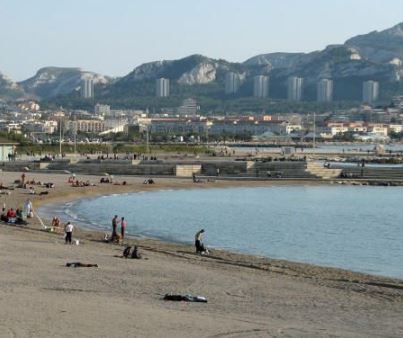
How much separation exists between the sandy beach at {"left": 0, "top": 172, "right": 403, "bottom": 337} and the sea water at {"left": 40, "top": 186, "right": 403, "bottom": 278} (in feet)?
8.99

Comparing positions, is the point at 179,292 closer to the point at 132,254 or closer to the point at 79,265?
the point at 79,265

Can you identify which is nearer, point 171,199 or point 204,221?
point 204,221

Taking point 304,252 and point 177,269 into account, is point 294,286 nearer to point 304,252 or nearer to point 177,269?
point 177,269

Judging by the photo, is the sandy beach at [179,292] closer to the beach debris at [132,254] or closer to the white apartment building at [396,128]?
the beach debris at [132,254]

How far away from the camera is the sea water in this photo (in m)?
20.3

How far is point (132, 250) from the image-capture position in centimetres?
1722

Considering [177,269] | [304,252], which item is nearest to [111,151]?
[304,252]

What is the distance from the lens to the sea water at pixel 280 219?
66.7 feet

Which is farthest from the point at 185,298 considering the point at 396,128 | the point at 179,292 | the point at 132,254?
the point at 396,128

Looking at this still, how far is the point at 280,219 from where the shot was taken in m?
29.2

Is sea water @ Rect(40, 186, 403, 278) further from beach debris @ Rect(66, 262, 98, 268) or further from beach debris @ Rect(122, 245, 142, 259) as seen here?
beach debris @ Rect(66, 262, 98, 268)

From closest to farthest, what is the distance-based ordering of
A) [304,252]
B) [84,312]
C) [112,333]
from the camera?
1. [112,333]
2. [84,312]
3. [304,252]

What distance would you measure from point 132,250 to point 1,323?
758cm

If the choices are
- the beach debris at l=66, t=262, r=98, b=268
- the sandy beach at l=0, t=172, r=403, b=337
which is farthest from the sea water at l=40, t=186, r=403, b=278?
the beach debris at l=66, t=262, r=98, b=268
